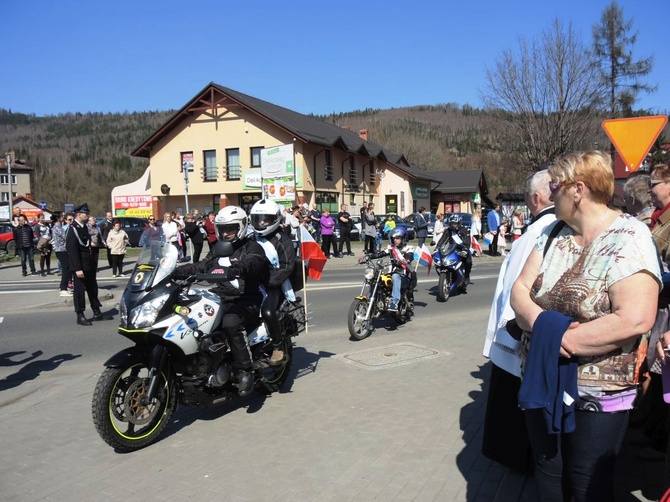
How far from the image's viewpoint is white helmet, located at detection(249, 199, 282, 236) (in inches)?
221

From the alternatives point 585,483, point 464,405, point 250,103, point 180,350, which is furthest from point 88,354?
point 250,103

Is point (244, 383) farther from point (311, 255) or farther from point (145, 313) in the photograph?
point (311, 255)

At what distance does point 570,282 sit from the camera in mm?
2527

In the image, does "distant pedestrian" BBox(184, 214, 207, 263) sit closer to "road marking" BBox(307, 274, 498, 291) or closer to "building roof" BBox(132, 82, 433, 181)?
"road marking" BBox(307, 274, 498, 291)

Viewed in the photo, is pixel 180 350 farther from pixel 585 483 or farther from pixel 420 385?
pixel 585 483

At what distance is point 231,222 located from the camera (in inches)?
203

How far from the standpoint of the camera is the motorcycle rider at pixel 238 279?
4.90 metres

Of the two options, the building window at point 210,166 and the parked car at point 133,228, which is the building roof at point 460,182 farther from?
the parked car at point 133,228

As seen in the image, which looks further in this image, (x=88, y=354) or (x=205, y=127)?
(x=205, y=127)

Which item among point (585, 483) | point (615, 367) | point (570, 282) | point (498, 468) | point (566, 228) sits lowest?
point (498, 468)

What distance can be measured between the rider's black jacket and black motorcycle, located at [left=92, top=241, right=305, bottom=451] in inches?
5.5

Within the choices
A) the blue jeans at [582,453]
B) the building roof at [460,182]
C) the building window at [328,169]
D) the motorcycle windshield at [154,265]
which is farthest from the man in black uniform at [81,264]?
the building roof at [460,182]

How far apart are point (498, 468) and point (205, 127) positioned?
39075 millimetres

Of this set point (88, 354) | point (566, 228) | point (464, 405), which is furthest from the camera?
point (88, 354)
